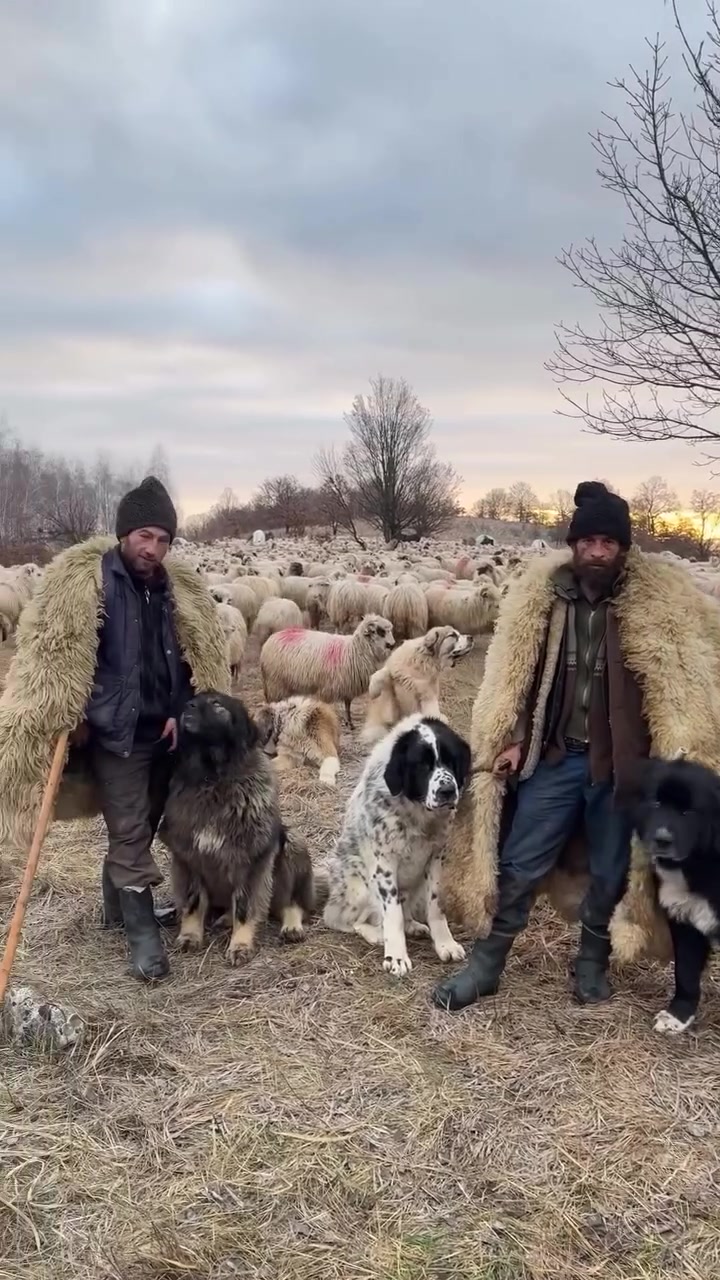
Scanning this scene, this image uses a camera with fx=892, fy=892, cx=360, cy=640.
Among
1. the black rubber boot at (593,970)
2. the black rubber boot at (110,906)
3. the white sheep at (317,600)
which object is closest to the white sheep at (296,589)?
the white sheep at (317,600)

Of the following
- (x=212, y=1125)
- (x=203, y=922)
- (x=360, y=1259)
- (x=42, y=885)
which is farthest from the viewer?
(x=42, y=885)

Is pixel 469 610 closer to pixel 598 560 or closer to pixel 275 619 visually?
pixel 275 619

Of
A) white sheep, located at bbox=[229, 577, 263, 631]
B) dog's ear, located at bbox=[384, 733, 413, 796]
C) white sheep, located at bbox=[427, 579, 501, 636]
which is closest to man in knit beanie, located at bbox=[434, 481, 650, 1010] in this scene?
dog's ear, located at bbox=[384, 733, 413, 796]

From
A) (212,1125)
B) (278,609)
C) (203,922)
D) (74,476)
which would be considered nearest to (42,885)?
(203,922)

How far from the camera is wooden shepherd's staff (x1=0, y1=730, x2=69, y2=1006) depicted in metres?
3.98

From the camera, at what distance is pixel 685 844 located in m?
3.66

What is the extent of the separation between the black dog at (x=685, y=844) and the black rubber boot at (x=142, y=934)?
8.47 feet

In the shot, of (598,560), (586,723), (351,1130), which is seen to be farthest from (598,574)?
(351,1130)

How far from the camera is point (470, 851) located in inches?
191

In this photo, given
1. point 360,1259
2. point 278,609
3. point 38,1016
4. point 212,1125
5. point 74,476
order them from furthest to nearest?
point 74,476 < point 278,609 < point 38,1016 < point 212,1125 < point 360,1259

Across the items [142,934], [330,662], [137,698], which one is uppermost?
[137,698]

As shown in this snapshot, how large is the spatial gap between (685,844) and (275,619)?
13297 millimetres

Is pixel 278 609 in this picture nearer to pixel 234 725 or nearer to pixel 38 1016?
pixel 234 725

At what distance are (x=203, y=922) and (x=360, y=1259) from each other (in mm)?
2573
